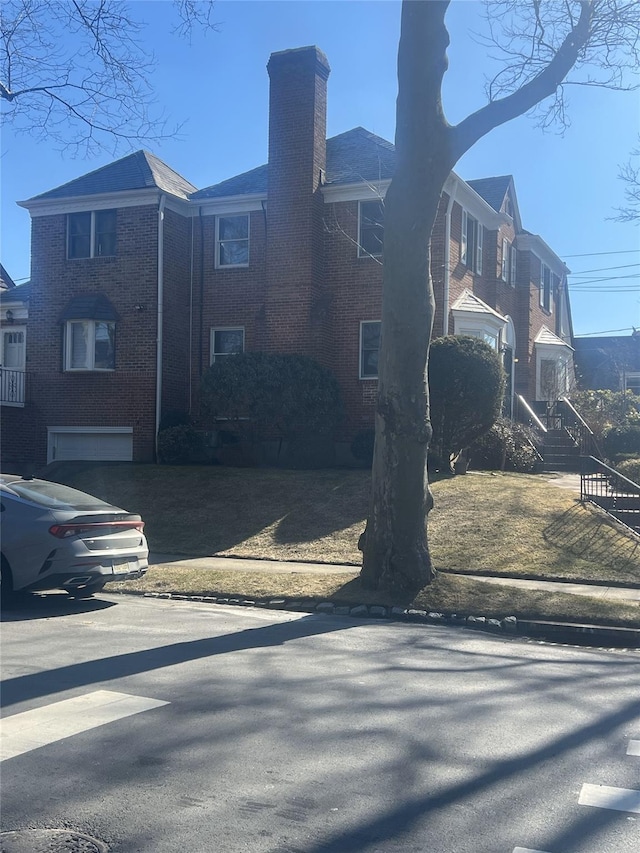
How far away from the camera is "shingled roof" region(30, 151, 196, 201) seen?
22188mm

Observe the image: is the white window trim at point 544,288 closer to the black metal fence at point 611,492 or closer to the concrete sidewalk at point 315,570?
the black metal fence at point 611,492

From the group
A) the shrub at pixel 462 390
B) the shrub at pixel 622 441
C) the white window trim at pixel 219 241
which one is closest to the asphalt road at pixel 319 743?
the shrub at pixel 462 390

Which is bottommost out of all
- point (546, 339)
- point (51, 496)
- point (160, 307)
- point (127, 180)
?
point (51, 496)

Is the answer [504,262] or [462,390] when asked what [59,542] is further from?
[504,262]

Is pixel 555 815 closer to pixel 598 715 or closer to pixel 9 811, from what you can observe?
pixel 598 715

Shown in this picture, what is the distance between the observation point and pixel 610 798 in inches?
170

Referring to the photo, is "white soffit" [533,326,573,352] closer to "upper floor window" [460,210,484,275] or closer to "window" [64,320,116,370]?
"upper floor window" [460,210,484,275]

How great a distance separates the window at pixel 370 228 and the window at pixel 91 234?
6.66 metres

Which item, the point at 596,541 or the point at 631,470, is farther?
the point at 631,470

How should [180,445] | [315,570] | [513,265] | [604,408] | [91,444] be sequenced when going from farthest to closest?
[513,265], [604,408], [91,444], [180,445], [315,570]

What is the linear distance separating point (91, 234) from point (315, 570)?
13777 millimetres

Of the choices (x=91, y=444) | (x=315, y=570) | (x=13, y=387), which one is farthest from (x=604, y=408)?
(x=13, y=387)

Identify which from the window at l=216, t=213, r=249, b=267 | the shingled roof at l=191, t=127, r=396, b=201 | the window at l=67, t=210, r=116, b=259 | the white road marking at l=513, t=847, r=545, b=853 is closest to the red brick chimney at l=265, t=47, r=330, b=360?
the shingled roof at l=191, t=127, r=396, b=201

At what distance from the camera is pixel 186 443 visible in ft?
66.2
